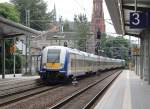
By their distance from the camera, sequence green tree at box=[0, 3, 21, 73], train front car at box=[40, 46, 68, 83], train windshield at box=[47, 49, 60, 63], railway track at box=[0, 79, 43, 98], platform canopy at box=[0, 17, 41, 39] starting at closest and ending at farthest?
railway track at box=[0, 79, 43, 98] < train front car at box=[40, 46, 68, 83] < train windshield at box=[47, 49, 60, 63] < platform canopy at box=[0, 17, 41, 39] < green tree at box=[0, 3, 21, 73]

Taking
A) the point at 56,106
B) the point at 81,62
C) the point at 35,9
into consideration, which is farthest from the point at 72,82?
the point at 35,9

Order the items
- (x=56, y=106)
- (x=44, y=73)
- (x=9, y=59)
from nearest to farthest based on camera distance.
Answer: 1. (x=56, y=106)
2. (x=44, y=73)
3. (x=9, y=59)

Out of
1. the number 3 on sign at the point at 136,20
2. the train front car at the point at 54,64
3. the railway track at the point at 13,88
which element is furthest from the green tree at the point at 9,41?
the number 3 on sign at the point at 136,20

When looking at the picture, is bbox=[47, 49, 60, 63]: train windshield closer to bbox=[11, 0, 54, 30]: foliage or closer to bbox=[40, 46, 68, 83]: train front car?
bbox=[40, 46, 68, 83]: train front car

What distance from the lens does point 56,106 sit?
1970 cm

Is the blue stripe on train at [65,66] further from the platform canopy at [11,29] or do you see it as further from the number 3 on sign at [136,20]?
the number 3 on sign at [136,20]

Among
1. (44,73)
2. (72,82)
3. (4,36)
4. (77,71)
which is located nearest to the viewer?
(44,73)

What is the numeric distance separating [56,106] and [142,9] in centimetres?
1179

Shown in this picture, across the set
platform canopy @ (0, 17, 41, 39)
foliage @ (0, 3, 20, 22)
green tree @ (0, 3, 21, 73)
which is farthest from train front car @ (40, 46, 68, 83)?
foliage @ (0, 3, 20, 22)

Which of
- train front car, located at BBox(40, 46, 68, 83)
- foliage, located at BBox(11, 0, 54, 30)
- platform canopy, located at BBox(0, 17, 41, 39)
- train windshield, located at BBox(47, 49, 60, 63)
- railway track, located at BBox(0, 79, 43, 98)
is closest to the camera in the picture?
railway track, located at BBox(0, 79, 43, 98)

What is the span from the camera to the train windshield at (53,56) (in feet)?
119

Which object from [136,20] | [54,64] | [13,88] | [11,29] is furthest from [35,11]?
[136,20]

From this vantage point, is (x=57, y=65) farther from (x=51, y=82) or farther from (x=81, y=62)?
(x=81, y=62)

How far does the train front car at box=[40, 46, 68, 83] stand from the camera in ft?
118
